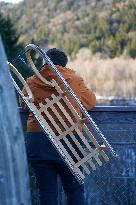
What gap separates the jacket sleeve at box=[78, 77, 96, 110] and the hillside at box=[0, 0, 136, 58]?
55510mm

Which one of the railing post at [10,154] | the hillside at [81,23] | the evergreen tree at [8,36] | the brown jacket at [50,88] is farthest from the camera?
the hillside at [81,23]

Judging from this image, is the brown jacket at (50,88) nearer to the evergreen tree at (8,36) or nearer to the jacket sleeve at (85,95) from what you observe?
the jacket sleeve at (85,95)

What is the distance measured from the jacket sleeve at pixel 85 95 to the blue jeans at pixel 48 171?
40 cm

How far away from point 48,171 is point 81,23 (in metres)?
74.4

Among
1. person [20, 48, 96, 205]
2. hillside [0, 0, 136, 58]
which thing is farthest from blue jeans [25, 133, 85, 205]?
hillside [0, 0, 136, 58]

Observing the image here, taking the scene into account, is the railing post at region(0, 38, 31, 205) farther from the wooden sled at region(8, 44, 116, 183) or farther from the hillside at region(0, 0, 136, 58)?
the hillside at region(0, 0, 136, 58)

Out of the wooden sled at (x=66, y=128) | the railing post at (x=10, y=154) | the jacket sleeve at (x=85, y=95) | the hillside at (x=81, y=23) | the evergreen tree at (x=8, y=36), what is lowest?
the railing post at (x=10, y=154)

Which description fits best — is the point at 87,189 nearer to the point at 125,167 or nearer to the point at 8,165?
the point at 125,167

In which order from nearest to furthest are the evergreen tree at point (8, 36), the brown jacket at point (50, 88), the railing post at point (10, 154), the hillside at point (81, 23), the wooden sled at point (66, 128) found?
the railing post at point (10, 154), the wooden sled at point (66, 128), the brown jacket at point (50, 88), the evergreen tree at point (8, 36), the hillside at point (81, 23)

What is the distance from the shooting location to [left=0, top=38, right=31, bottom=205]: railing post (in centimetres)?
205

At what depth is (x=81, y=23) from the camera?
3088 inches

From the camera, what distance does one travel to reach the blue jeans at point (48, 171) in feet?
15.3

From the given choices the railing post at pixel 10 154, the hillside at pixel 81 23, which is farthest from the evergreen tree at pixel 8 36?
the hillside at pixel 81 23

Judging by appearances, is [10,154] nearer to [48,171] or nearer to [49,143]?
[49,143]
